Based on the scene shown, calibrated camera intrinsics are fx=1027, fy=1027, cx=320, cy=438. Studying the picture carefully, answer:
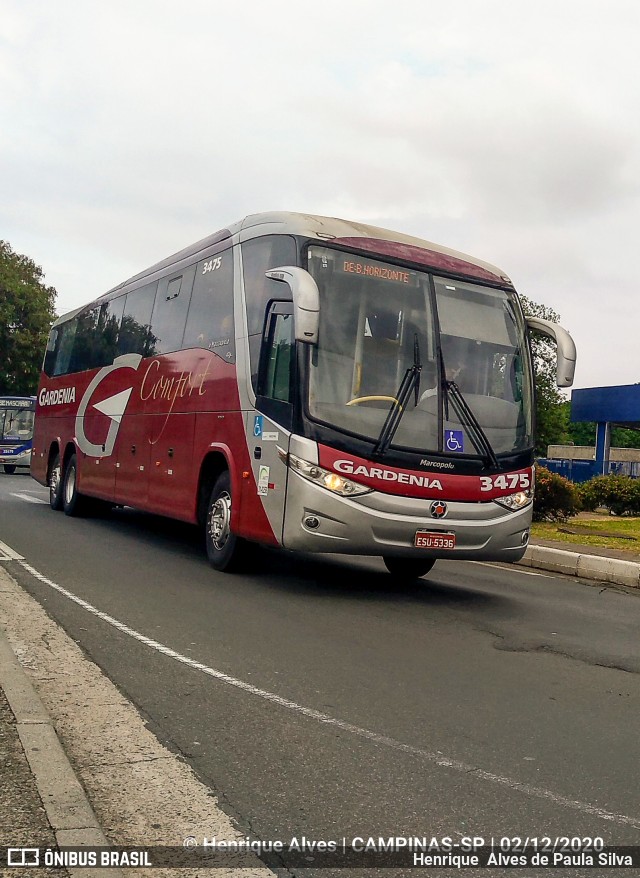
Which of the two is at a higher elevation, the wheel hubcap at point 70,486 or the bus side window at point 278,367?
the bus side window at point 278,367

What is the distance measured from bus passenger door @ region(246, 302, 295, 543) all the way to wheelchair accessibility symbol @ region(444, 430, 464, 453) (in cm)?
152

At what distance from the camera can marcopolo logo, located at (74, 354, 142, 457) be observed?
15594 millimetres

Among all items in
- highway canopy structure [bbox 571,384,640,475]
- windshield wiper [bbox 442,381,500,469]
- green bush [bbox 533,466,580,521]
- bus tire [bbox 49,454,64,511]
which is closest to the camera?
windshield wiper [bbox 442,381,500,469]

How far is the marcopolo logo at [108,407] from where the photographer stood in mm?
15594

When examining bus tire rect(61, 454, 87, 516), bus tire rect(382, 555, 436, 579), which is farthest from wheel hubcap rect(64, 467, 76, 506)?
bus tire rect(382, 555, 436, 579)

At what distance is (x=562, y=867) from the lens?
362cm

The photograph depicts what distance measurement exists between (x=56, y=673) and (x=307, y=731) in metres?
1.78

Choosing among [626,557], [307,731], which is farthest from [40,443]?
[307,731]

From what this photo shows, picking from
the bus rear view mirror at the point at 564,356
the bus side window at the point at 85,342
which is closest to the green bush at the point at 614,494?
the bus side window at the point at 85,342

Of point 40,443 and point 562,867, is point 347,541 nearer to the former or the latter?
point 562,867

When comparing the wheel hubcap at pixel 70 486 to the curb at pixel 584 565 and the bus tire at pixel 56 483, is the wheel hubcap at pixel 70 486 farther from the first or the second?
the curb at pixel 584 565

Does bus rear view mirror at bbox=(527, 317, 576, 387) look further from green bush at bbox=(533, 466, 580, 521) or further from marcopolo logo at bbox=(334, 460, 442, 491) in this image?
green bush at bbox=(533, 466, 580, 521)

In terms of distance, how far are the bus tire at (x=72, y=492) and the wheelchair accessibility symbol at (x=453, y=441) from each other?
31.5ft

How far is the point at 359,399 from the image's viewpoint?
31.9ft
